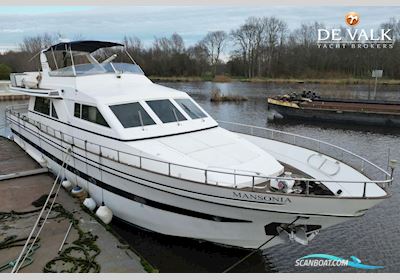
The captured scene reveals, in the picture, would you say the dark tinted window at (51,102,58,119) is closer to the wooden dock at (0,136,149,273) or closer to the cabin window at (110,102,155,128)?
the wooden dock at (0,136,149,273)

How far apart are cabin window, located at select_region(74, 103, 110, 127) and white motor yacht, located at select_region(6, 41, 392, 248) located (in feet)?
0.08

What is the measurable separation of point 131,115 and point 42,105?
4.53 m

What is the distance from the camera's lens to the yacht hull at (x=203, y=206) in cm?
582

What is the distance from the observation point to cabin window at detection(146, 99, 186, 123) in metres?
8.34

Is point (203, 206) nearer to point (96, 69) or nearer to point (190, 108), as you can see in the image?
point (190, 108)

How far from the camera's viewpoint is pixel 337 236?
848 cm

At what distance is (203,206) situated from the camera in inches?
253

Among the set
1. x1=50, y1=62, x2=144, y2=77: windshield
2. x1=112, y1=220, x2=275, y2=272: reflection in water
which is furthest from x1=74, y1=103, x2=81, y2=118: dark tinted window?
x1=112, y1=220, x2=275, y2=272: reflection in water

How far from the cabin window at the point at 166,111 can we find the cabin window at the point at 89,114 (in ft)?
3.82

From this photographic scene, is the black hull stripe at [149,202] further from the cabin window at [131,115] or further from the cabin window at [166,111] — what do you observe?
the cabin window at [166,111]

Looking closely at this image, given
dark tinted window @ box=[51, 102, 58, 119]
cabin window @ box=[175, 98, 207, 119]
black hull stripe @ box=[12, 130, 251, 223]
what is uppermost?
cabin window @ box=[175, 98, 207, 119]

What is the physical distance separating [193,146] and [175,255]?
230 cm

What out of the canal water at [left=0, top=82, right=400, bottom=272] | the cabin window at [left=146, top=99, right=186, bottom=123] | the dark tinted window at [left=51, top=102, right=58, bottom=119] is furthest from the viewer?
the dark tinted window at [left=51, top=102, right=58, bottom=119]

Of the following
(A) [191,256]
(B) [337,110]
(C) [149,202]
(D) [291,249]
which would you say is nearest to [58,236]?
(C) [149,202]
